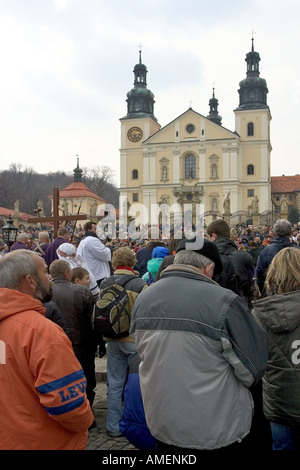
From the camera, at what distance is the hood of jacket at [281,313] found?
313 cm

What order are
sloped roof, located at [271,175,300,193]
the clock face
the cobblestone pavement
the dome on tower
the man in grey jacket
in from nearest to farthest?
the man in grey jacket, the cobblestone pavement, the dome on tower, the clock face, sloped roof, located at [271,175,300,193]

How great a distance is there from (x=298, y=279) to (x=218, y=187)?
58.4 metres

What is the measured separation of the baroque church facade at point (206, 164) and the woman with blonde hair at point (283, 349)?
55547 millimetres

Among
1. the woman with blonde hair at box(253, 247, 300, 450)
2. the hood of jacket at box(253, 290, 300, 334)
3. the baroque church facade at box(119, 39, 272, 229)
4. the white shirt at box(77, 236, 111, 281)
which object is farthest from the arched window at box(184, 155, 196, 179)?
the hood of jacket at box(253, 290, 300, 334)

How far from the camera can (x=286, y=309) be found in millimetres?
3146

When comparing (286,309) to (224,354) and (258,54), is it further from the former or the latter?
(258,54)

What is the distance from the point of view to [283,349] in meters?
3.19

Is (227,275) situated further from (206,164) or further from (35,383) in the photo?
(206,164)

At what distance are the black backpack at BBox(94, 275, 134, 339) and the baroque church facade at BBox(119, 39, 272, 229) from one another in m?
53.8

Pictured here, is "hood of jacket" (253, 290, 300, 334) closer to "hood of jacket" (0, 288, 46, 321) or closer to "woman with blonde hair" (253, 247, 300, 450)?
"woman with blonde hair" (253, 247, 300, 450)

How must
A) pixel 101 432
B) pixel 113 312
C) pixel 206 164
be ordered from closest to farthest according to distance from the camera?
pixel 113 312 < pixel 101 432 < pixel 206 164

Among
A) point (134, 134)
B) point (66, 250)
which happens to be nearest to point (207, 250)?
point (66, 250)

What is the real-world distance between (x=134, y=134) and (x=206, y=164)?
10919 mm

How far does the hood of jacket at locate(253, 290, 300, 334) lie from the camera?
10.3 ft
